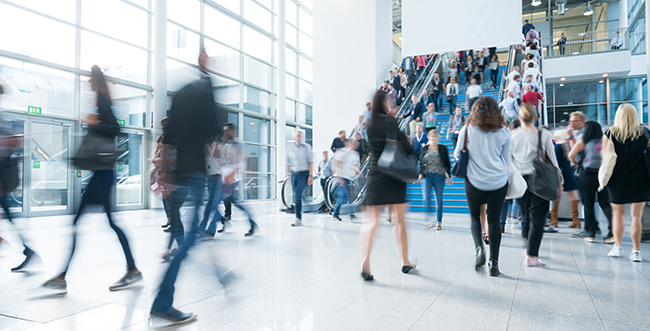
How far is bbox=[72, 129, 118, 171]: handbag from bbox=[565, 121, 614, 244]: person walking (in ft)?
17.6

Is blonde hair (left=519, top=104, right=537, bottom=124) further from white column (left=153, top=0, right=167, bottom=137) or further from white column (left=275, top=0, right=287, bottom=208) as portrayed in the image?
white column (left=275, top=0, right=287, bottom=208)

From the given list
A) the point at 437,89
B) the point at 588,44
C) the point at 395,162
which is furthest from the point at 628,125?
the point at 588,44

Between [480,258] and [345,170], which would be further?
[345,170]

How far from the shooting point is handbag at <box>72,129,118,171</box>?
3.15 m

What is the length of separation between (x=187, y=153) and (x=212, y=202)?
5.12 feet

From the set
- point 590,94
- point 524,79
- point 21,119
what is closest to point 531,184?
point 524,79

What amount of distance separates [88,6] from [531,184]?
11.4 metres

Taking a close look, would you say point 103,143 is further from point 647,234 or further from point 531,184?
point 647,234

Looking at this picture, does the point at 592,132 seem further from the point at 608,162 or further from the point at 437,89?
the point at 437,89

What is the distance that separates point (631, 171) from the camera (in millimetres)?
4207

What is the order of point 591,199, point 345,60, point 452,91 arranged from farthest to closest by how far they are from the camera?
point 345,60, point 452,91, point 591,199

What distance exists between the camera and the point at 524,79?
11328 mm

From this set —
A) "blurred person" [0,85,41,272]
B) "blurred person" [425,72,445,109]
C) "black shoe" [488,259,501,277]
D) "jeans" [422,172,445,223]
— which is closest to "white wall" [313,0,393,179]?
"blurred person" [425,72,445,109]

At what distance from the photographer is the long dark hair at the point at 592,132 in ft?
17.3
